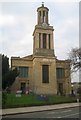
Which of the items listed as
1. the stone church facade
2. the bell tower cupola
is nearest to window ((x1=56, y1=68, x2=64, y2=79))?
the stone church facade

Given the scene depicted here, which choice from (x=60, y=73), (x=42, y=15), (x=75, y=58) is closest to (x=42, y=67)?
(x=60, y=73)

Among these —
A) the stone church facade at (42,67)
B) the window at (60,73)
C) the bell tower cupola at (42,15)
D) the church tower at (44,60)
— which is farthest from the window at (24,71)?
the bell tower cupola at (42,15)

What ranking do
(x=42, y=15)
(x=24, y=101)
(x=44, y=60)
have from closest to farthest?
1. (x=24, y=101)
2. (x=44, y=60)
3. (x=42, y=15)

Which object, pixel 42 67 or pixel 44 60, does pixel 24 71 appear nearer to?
pixel 42 67

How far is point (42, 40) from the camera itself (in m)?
76.7

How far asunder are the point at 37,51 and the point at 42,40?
3.90 meters

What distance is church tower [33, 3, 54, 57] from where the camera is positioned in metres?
75.1

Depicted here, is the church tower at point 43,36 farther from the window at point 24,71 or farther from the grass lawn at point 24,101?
the grass lawn at point 24,101

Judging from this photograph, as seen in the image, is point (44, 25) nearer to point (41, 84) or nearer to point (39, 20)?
point (39, 20)

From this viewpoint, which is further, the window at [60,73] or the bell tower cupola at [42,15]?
the window at [60,73]

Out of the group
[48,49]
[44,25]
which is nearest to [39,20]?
[44,25]

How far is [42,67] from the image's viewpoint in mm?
75000

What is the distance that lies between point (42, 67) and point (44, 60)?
1.98m

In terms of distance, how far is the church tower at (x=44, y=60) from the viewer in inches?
2879
